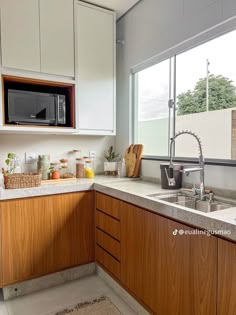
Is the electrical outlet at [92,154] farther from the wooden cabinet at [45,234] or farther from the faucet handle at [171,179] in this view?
the faucet handle at [171,179]

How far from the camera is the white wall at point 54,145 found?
2.25m

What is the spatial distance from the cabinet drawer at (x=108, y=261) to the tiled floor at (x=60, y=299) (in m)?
0.19

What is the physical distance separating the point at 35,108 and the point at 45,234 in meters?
1.07

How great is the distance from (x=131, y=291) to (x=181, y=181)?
891 millimetres

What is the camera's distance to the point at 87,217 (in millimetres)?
2131

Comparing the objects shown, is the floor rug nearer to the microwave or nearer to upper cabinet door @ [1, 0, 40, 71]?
the microwave

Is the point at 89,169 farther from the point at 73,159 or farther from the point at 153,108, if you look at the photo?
the point at 153,108

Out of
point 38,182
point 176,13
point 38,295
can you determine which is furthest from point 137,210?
point 176,13

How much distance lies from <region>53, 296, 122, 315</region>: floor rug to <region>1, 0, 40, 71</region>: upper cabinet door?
6.27ft

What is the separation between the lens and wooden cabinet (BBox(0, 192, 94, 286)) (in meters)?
1.82

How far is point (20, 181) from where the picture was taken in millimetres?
1937

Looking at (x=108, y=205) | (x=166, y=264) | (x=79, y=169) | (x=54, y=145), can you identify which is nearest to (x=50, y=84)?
(x=54, y=145)

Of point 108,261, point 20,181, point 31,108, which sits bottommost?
point 108,261

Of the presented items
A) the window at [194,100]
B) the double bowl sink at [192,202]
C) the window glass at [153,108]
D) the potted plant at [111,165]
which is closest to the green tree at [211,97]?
the window at [194,100]
